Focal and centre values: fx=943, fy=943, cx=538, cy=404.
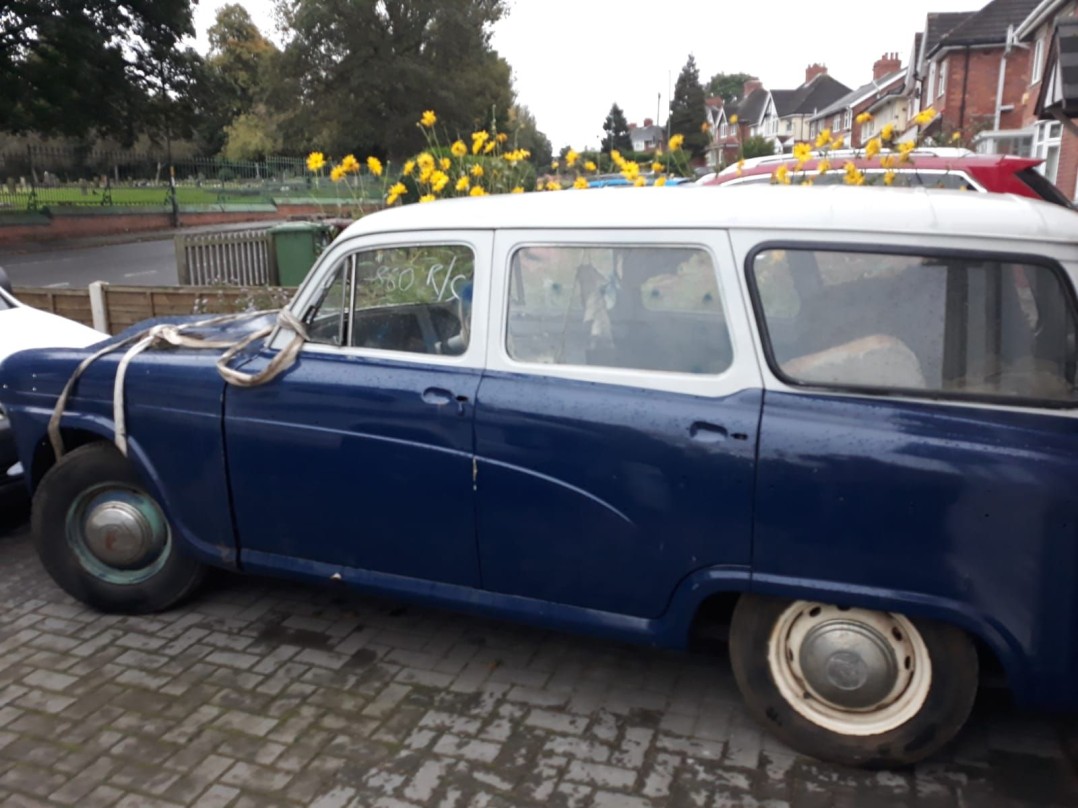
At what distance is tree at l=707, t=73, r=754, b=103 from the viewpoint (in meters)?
125

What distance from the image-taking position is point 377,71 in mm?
46219

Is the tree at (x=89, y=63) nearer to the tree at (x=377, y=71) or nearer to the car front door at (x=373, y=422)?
the tree at (x=377, y=71)

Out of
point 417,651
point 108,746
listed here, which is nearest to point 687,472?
point 417,651

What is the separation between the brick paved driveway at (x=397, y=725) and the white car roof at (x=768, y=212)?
1596 millimetres

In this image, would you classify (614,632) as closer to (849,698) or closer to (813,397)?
(849,698)

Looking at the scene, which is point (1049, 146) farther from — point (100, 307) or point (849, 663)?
point (849, 663)

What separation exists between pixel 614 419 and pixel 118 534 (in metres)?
2.44

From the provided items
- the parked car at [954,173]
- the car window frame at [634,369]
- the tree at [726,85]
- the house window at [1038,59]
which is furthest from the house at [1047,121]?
the tree at [726,85]

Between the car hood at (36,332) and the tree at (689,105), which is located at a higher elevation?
the tree at (689,105)

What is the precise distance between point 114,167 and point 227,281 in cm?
3421

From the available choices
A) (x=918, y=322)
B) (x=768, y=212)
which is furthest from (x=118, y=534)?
(x=918, y=322)

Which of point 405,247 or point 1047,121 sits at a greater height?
point 1047,121

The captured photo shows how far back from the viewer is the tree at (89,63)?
27.4 metres

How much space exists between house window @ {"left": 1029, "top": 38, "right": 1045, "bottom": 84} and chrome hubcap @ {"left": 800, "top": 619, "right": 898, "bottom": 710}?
85.2ft
